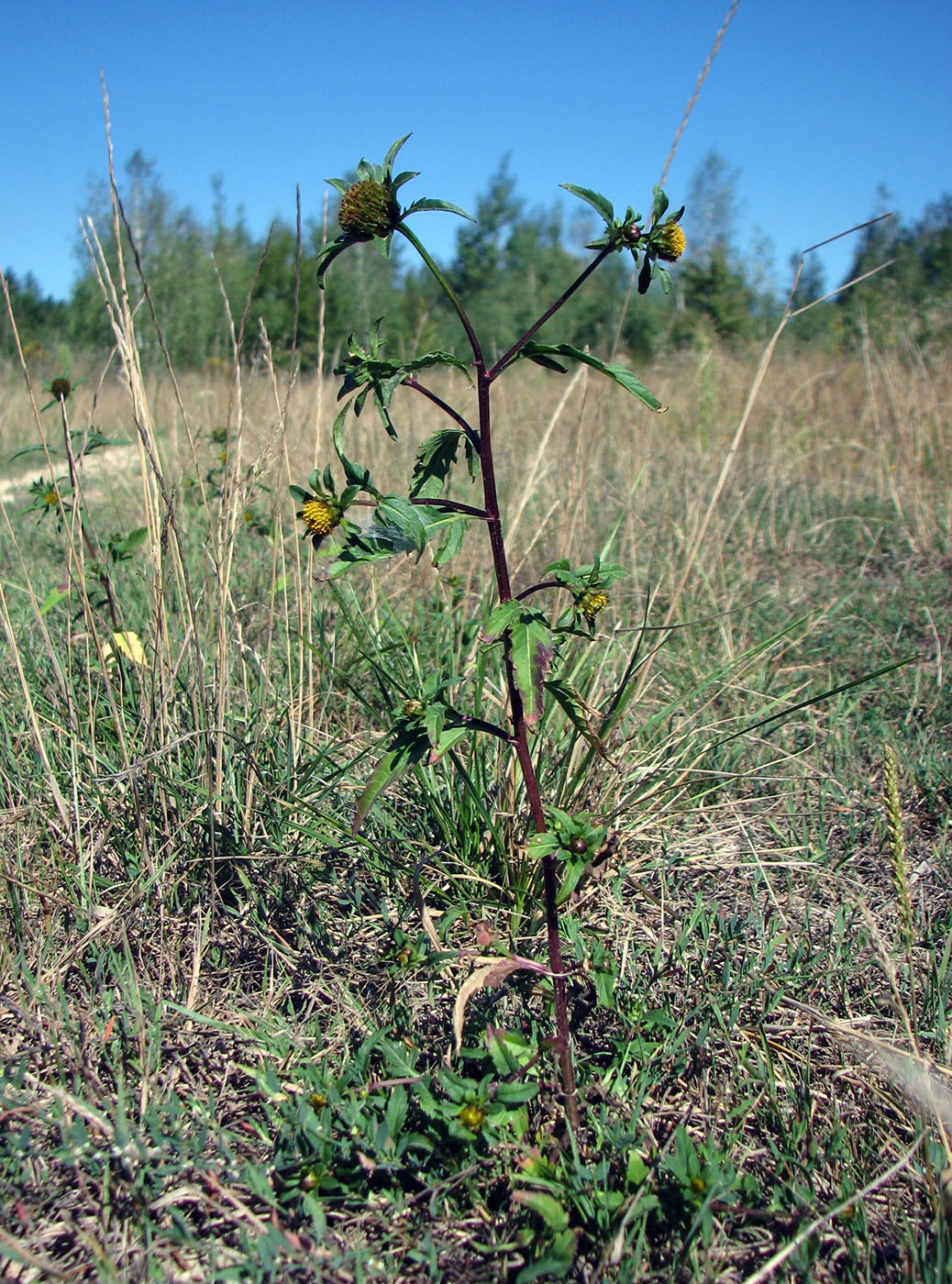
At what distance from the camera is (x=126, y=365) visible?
148 centimetres

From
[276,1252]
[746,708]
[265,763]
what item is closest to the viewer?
[276,1252]

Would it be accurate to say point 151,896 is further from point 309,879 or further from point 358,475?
point 358,475

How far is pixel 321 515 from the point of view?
1.02m

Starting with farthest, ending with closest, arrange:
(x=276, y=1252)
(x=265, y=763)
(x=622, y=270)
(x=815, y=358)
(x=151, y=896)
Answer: (x=622, y=270) < (x=815, y=358) < (x=265, y=763) < (x=151, y=896) < (x=276, y=1252)

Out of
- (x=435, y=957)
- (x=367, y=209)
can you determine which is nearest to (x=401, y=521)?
(x=367, y=209)

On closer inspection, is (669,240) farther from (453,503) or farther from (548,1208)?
(548,1208)

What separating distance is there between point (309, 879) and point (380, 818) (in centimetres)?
17

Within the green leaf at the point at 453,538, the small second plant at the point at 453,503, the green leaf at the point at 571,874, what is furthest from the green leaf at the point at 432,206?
the green leaf at the point at 571,874

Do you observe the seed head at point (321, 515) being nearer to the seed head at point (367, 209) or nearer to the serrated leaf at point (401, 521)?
the serrated leaf at point (401, 521)

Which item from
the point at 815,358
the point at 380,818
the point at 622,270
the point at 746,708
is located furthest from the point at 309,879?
the point at 622,270

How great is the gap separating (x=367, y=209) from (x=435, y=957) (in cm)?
99

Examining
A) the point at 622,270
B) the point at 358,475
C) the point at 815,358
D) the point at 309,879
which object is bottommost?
the point at 309,879

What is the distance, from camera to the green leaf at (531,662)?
943 millimetres

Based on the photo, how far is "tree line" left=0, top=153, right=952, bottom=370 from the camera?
3.35 m
